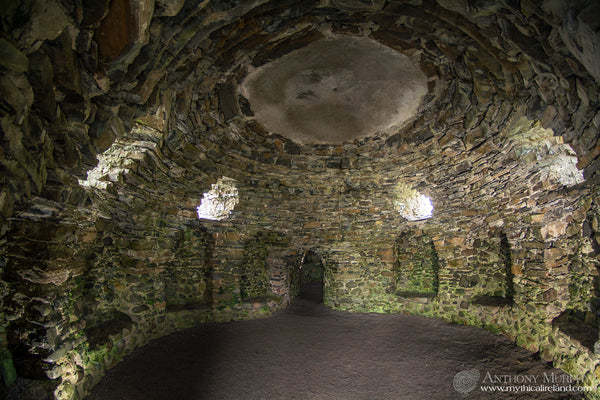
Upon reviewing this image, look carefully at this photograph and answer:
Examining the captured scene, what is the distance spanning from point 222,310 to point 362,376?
11.6 ft

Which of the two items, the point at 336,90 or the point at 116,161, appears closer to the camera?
the point at 116,161

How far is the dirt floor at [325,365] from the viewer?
366 cm

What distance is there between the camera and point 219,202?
638 centimetres

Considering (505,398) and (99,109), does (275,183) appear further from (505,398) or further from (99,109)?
(505,398)

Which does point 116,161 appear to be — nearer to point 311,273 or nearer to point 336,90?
point 336,90

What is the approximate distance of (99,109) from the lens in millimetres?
2318

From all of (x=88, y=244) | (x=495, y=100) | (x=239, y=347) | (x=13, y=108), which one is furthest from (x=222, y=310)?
(x=495, y=100)

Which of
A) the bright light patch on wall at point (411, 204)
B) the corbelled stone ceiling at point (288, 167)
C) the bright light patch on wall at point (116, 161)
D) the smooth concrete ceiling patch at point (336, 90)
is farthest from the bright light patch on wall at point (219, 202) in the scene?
the bright light patch on wall at point (411, 204)

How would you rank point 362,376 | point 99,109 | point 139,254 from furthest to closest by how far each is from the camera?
1. point 139,254
2. point 362,376
3. point 99,109
